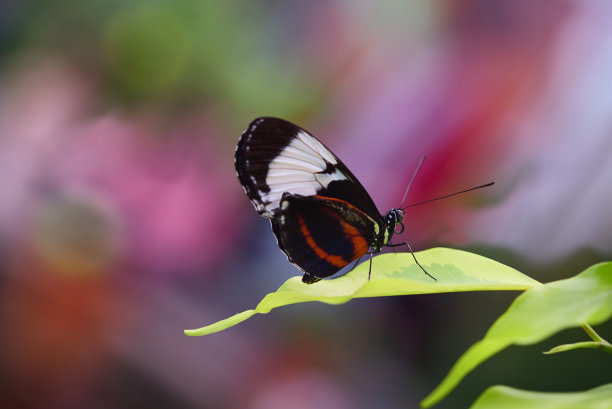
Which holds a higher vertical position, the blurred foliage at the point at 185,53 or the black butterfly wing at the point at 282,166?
the blurred foliage at the point at 185,53

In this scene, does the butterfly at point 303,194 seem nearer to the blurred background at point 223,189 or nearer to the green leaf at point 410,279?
the green leaf at point 410,279

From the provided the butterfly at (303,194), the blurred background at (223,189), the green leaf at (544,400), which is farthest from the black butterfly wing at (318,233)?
the blurred background at (223,189)

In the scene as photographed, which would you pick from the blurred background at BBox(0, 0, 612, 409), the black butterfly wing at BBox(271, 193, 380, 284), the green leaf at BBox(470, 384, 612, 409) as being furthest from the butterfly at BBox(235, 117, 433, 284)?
the blurred background at BBox(0, 0, 612, 409)

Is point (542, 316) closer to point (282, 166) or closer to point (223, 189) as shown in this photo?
point (282, 166)

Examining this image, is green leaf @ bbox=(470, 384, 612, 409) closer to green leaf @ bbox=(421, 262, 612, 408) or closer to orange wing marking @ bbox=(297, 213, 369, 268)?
green leaf @ bbox=(421, 262, 612, 408)

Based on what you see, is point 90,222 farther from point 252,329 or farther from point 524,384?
point 524,384

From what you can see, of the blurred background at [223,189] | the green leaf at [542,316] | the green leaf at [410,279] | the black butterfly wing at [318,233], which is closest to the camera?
the green leaf at [542,316]

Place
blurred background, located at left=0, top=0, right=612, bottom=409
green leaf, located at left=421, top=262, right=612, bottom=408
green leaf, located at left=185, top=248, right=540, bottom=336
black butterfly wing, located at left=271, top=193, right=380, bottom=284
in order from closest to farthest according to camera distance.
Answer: green leaf, located at left=421, top=262, right=612, bottom=408
green leaf, located at left=185, top=248, right=540, bottom=336
black butterfly wing, located at left=271, top=193, right=380, bottom=284
blurred background, located at left=0, top=0, right=612, bottom=409

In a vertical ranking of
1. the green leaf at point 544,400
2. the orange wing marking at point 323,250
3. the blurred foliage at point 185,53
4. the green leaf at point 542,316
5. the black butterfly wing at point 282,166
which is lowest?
the green leaf at point 544,400

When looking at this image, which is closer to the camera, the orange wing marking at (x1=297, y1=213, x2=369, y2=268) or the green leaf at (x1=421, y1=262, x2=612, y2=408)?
the green leaf at (x1=421, y1=262, x2=612, y2=408)
